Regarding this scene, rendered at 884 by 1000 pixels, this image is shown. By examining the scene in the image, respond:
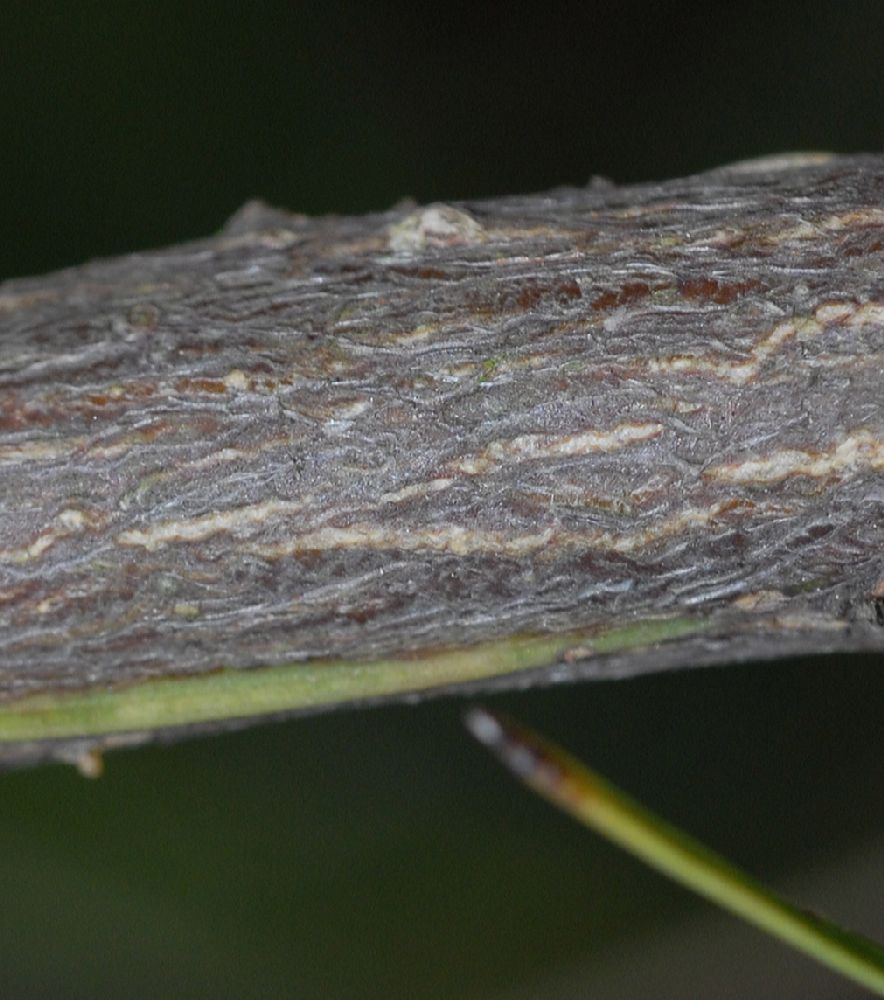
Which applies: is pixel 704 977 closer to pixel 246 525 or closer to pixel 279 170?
pixel 246 525

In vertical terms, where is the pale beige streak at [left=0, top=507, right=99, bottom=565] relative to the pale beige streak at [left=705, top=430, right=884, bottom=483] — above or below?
below

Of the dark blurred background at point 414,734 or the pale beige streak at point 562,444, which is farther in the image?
the dark blurred background at point 414,734

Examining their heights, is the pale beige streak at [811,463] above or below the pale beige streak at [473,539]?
above

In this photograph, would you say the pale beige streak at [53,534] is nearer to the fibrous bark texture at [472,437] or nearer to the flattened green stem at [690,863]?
the fibrous bark texture at [472,437]

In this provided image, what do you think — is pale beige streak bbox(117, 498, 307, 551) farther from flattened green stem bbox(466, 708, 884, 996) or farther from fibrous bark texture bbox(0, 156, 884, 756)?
flattened green stem bbox(466, 708, 884, 996)

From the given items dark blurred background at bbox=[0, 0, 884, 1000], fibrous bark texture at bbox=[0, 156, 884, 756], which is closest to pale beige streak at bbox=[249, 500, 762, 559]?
fibrous bark texture at bbox=[0, 156, 884, 756]

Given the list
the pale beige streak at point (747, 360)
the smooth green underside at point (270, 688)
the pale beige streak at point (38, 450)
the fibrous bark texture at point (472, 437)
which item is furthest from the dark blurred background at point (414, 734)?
the pale beige streak at point (747, 360)

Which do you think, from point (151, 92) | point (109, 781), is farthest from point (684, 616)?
point (151, 92)
